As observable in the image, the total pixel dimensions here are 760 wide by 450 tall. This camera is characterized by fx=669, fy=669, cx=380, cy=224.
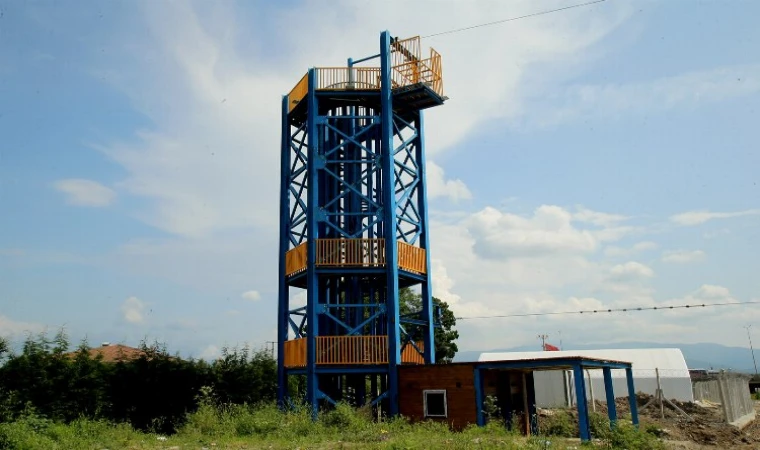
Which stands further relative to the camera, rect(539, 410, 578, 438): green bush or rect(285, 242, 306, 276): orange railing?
rect(285, 242, 306, 276): orange railing

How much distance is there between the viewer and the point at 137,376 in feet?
78.5

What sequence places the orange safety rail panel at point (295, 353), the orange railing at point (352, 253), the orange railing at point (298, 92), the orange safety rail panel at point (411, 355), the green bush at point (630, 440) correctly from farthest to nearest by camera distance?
1. the orange railing at point (298, 92)
2. the orange safety rail panel at point (411, 355)
3. the orange safety rail panel at point (295, 353)
4. the orange railing at point (352, 253)
5. the green bush at point (630, 440)

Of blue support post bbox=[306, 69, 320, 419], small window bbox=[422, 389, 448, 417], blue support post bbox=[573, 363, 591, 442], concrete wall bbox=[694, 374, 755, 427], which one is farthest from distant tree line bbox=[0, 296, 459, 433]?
concrete wall bbox=[694, 374, 755, 427]

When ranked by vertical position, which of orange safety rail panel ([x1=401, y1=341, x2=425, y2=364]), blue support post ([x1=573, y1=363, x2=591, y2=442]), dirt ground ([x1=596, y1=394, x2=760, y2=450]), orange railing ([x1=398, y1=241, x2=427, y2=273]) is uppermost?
orange railing ([x1=398, y1=241, x2=427, y2=273])

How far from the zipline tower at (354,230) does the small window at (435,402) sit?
114cm

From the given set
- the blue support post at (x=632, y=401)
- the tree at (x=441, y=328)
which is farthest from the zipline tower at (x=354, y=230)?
the tree at (x=441, y=328)

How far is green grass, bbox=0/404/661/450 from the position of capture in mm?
16328

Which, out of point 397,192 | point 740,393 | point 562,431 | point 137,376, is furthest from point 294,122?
point 740,393

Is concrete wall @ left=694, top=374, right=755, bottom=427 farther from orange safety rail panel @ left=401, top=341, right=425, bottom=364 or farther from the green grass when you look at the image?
orange safety rail panel @ left=401, top=341, right=425, bottom=364

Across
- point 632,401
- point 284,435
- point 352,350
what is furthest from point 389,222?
point 632,401

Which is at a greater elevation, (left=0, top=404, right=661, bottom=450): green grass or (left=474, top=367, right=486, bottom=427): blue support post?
(left=474, top=367, right=486, bottom=427): blue support post

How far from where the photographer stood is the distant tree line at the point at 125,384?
68.3 feet

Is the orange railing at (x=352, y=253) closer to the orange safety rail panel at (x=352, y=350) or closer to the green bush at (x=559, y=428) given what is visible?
the orange safety rail panel at (x=352, y=350)

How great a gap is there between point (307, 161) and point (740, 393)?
2431 cm
